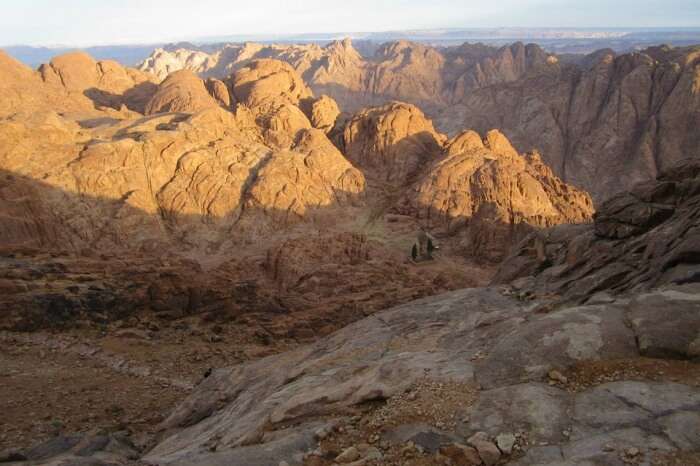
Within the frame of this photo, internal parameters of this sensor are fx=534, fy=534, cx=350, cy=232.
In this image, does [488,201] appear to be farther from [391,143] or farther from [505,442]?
[505,442]

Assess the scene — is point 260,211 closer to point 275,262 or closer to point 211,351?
point 275,262

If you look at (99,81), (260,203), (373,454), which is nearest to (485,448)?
(373,454)

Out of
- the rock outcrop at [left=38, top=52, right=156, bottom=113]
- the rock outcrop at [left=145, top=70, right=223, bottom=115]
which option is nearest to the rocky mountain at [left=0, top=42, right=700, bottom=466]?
the rock outcrop at [left=145, top=70, right=223, bottom=115]

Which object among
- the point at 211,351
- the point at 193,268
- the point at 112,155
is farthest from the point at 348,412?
the point at 112,155

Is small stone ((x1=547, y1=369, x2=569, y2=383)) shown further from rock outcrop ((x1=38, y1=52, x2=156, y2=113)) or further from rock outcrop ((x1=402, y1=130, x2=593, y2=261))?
rock outcrop ((x1=38, y1=52, x2=156, y2=113))

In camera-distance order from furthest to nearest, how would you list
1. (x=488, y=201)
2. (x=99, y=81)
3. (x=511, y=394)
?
1. (x=99, y=81)
2. (x=488, y=201)
3. (x=511, y=394)

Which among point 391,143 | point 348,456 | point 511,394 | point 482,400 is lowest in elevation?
point 391,143
